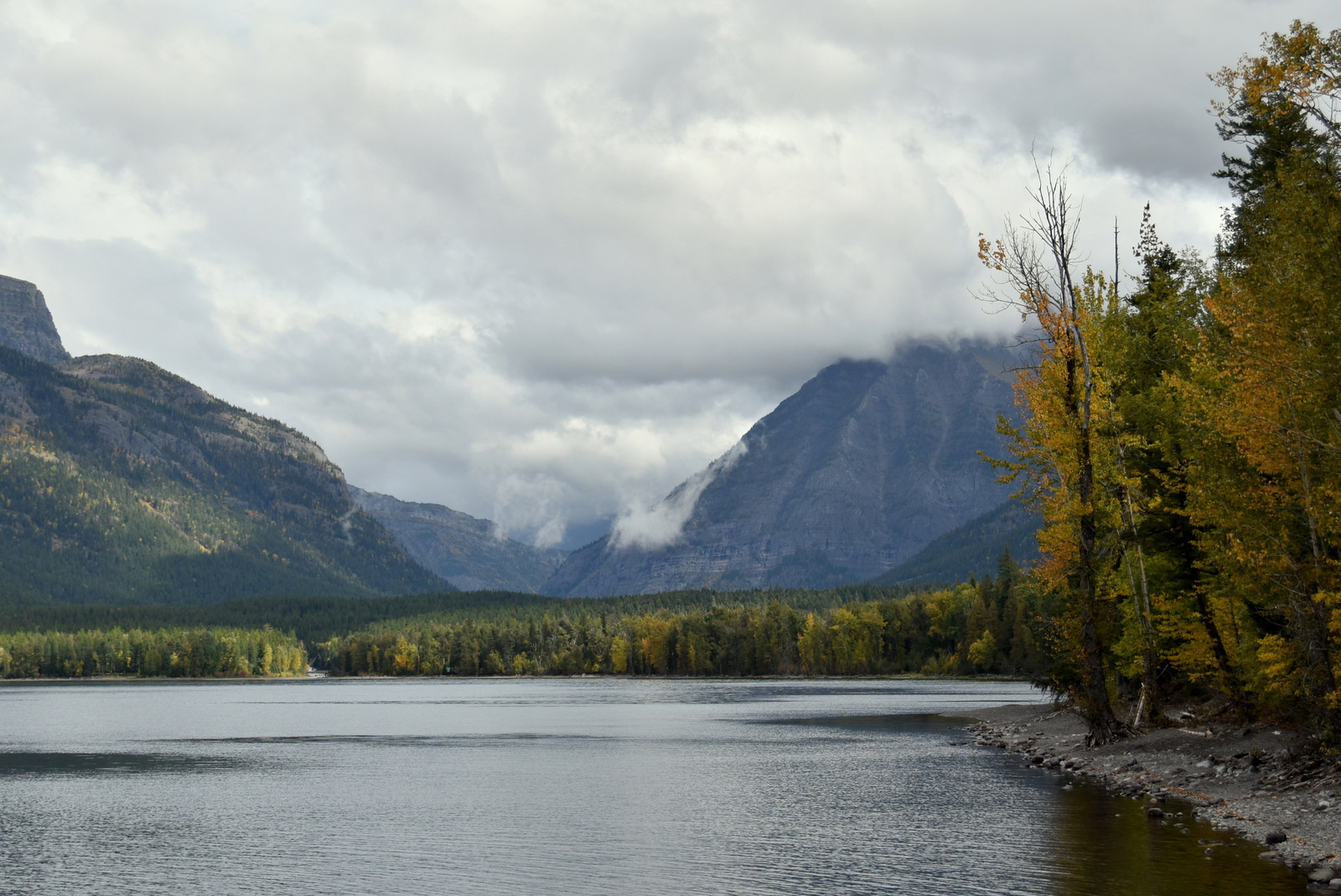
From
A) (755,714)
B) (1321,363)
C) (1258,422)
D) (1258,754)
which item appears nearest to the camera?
(1321,363)

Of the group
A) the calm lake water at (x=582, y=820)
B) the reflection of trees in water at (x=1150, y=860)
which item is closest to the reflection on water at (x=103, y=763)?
the calm lake water at (x=582, y=820)

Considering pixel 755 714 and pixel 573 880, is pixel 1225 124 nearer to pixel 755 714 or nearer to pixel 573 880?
pixel 573 880

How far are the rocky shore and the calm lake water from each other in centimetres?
141

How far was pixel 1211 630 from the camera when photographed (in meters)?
52.2

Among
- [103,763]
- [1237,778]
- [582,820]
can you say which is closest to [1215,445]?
[1237,778]

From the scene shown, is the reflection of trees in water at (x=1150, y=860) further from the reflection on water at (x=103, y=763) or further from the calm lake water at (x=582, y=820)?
the reflection on water at (x=103, y=763)

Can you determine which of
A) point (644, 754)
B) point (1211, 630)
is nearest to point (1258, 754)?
point (1211, 630)

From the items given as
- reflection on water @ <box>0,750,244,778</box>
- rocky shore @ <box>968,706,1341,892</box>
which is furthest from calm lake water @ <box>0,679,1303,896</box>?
rocky shore @ <box>968,706,1341,892</box>

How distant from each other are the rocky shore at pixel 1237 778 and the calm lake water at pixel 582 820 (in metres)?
1.41

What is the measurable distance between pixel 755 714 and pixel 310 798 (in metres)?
74.9

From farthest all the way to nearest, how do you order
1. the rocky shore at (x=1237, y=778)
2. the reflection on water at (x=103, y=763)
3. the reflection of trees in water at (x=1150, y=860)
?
the reflection on water at (x=103, y=763) → the rocky shore at (x=1237, y=778) → the reflection of trees in water at (x=1150, y=860)

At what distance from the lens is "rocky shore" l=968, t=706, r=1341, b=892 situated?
1309 inches

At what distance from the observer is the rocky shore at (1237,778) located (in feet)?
109

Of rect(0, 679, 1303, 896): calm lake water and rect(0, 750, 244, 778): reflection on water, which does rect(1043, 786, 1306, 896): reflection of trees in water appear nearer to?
rect(0, 679, 1303, 896): calm lake water
